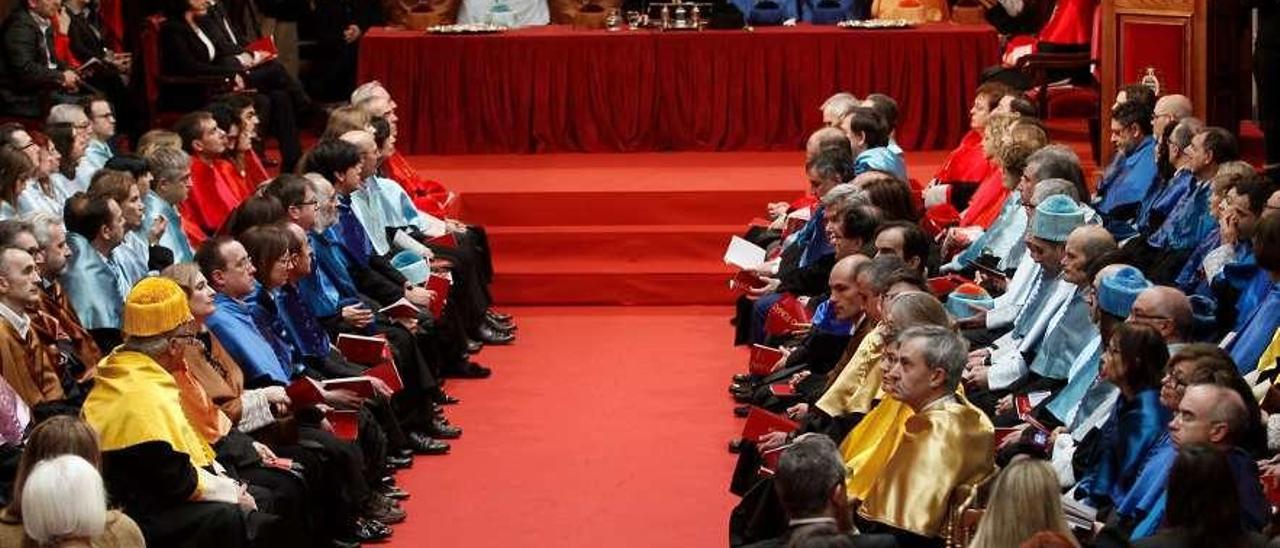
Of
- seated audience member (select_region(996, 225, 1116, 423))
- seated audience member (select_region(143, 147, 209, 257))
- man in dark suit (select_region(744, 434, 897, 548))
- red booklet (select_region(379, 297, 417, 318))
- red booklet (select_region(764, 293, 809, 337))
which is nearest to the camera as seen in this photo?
man in dark suit (select_region(744, 434, 897, 548))

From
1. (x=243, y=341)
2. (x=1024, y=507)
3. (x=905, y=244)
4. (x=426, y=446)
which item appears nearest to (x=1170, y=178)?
(x=905, y=244)

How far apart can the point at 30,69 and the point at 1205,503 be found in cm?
929

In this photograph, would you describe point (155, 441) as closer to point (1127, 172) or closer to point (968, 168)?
point (1127, 172)

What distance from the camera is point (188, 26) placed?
14875mm

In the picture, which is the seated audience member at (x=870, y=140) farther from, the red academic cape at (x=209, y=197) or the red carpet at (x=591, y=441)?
the red academic cape at (x=209, y=197)

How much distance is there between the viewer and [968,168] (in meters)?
12.8

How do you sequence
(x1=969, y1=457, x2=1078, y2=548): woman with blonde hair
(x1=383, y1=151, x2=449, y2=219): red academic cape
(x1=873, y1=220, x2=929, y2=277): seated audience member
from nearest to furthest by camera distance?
1. (x1=969, y1=457, x2=1078, y2=548): woman with blonde hair
2. (x1=873, y1=220, x2=929, y2=277): seated audience member
3. (x1=383, y1=151, x2=449, y2=219): red academic cape

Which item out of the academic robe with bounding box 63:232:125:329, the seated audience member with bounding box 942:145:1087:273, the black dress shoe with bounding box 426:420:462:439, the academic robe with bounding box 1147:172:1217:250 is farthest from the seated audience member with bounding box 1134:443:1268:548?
the black dress shoe with bounding box 426:420:462:439

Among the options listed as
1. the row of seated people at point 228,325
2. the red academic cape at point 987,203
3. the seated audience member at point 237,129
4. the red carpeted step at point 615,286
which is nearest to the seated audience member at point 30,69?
the row of seated people at point 228,325

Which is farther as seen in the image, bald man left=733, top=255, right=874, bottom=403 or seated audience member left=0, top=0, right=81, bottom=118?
seated audience member left=0, top=0, right=81, bottom=118

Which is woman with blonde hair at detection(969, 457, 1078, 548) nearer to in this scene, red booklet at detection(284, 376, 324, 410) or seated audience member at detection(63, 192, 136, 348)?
red booklet at detection(284, 376, 324, 410)

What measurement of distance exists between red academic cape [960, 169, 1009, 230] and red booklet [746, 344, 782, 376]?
2.17 meters

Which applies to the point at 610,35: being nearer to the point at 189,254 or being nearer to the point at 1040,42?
the point at 1040,42

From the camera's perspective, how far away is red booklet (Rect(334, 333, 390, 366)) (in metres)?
9.66
